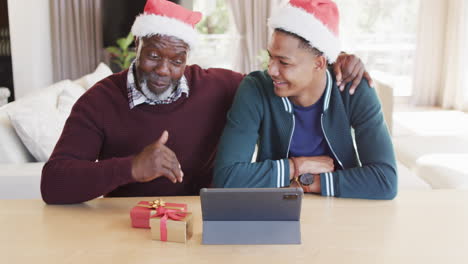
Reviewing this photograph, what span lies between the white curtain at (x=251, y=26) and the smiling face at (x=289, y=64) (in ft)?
16.3

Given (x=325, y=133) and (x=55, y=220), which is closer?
(x=55, y=220)

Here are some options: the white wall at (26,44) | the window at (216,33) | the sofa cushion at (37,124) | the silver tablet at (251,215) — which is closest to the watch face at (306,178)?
the silver tablet at (251,215)

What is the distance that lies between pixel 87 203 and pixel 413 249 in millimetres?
895

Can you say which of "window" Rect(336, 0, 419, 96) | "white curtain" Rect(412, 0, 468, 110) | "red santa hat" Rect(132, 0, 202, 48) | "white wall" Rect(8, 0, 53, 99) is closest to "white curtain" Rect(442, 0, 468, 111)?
"white curtain" Rect(412, 0, 468, 110)

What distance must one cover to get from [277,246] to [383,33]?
20.7 feet

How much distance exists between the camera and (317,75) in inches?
65.0

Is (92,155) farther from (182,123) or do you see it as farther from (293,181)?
(293,181)

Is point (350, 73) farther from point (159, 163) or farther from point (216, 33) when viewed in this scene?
point (216, 33)

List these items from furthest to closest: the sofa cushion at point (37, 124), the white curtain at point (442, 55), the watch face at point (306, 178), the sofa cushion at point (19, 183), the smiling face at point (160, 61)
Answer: the white curtain at point (442, 55)
the sofa cushion at point (37, 124)
the sofa cushion at point (19, 183)
the smiling face at point (160, 61)
the watch face at point (306, 178)

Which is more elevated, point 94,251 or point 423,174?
point 94,251

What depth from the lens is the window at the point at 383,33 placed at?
6742mm

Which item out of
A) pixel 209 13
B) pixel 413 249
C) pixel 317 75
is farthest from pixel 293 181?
pixel 209 13

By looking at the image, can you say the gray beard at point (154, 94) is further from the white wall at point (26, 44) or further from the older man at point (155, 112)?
the white wall at point (26, 44)

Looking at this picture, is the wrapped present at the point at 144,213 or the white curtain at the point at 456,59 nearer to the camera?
the wrapped present at the point at 144,213
